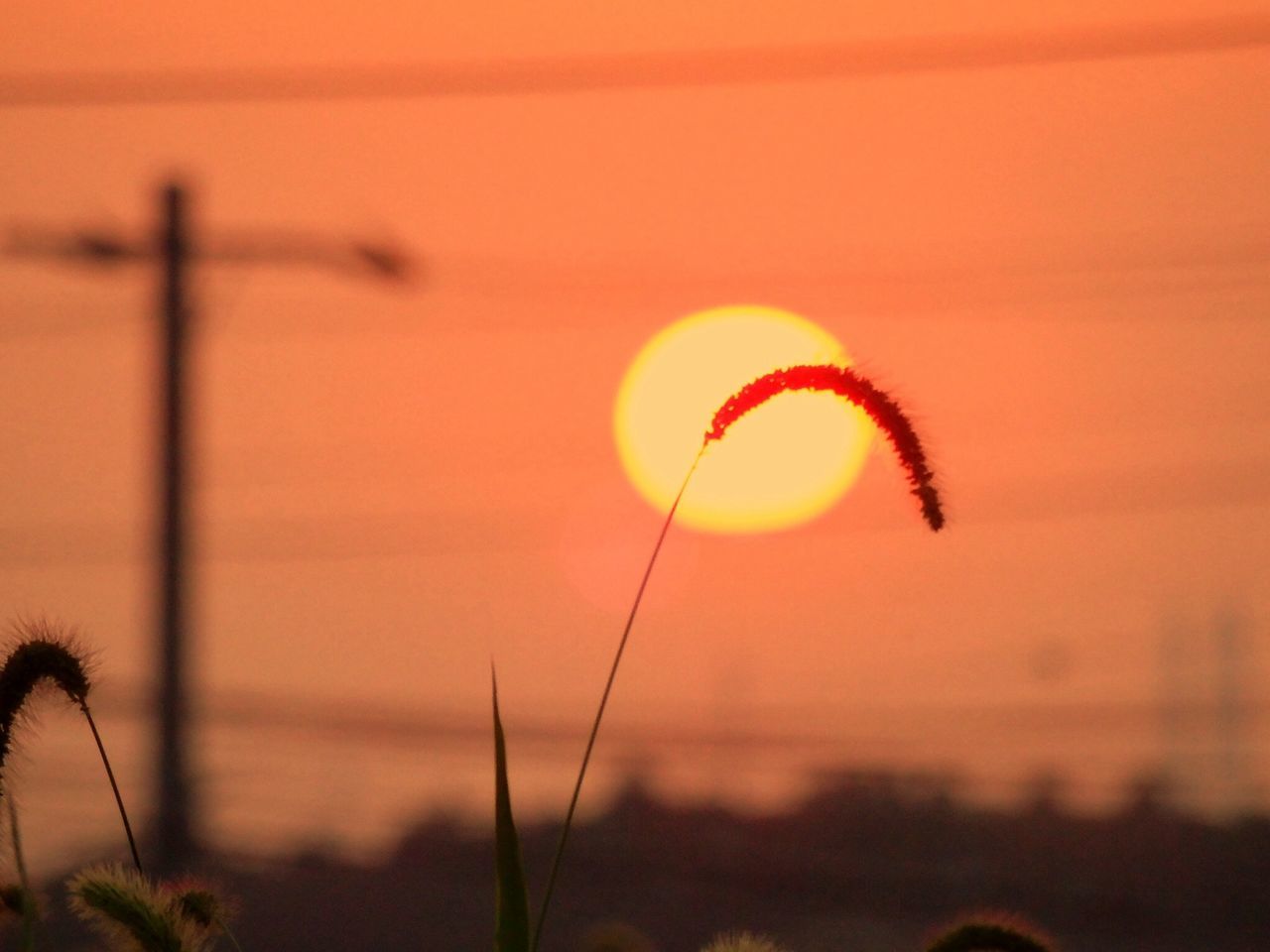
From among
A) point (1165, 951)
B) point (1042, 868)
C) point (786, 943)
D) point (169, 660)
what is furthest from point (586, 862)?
point (786, 943)

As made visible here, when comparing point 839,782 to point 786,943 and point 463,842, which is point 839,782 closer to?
point 463,842

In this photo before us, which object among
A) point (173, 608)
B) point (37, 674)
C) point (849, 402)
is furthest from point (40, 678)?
point (173, 608)

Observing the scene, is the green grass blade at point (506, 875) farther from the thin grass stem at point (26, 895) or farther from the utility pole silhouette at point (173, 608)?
the utility pole silhouette at point (173, 608)

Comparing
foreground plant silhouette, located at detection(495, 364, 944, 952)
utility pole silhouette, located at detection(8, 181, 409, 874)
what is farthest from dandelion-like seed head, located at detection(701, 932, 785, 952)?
utility pole silhouette, located at detection(8, 181, 409, 874)

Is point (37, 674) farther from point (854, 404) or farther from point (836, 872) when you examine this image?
point (836, 872)

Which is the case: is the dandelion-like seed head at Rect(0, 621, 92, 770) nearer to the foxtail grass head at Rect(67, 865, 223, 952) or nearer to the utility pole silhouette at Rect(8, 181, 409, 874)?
the foxtail grass head at Rect(67, 865, 223, 952)

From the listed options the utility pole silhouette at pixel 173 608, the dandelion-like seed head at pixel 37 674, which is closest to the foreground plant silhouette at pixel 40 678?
the dandelion-like seed head at pixel 37 674
